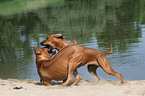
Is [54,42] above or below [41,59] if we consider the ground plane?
above

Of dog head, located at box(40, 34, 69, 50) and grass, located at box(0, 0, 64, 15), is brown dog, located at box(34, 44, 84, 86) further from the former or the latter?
grass, located at box(0, 0, 64, 15)

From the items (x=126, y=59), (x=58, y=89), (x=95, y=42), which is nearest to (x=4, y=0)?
(x=95, y=42)

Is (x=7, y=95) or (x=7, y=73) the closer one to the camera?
(x=7, y=95)

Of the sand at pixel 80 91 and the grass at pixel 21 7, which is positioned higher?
the grass at pixel 21 7

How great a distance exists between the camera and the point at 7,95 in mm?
9195

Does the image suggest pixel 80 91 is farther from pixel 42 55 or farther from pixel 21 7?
pixel 21 7

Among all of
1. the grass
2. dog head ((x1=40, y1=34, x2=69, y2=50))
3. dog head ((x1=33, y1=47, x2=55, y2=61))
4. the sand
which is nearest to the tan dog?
dog head ((x1=33, y1=47, x2=55, y2=61))

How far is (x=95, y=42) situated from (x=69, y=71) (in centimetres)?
1118

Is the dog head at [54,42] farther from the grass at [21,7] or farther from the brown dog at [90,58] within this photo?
the grass at [21,7]

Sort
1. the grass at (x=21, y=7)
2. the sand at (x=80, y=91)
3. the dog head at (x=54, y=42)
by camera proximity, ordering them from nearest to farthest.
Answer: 1. the sand at (x=80, y=91)
2. the dog head at (x=54, y=42)
3. the grass at (x=21, y=7)

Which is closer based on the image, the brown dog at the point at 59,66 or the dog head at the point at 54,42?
the brown dog at the point at 59,66

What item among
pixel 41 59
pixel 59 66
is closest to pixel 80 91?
pixel 59 66

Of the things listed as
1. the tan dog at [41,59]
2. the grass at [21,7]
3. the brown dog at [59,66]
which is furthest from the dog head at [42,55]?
the grass at [21,7]

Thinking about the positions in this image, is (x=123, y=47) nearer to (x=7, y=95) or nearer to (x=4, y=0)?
(x=7, y=95)
